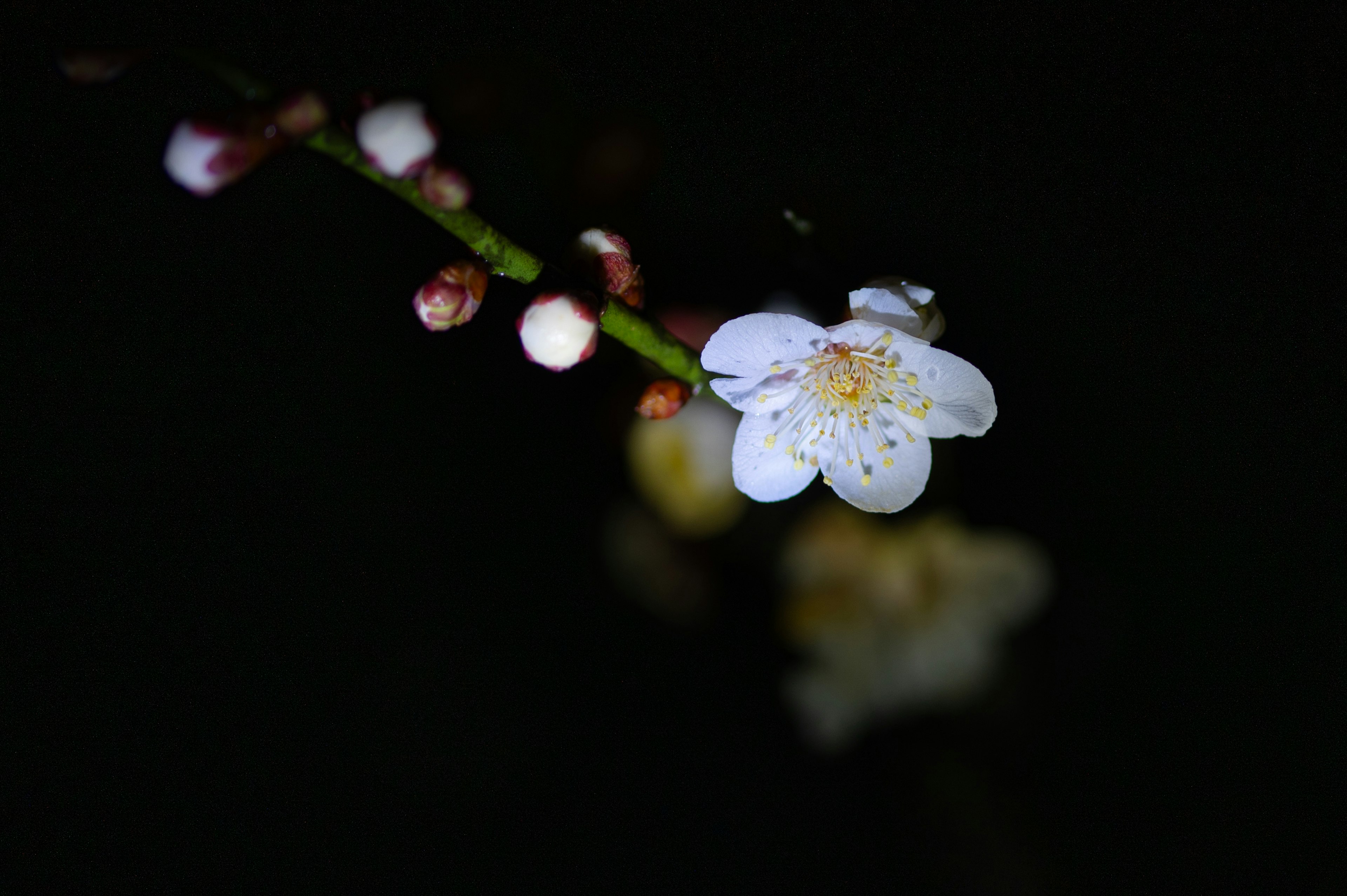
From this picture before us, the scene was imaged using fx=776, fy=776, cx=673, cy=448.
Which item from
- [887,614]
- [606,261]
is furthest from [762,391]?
[887,614]

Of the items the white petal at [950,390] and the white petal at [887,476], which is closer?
the white petal at [950,390]

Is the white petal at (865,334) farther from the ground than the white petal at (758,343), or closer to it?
farther from the ground

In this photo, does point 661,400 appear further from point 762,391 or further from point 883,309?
point 883,309

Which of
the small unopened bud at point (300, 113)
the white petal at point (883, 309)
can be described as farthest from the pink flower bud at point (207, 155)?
the white petal at point (883, 309)

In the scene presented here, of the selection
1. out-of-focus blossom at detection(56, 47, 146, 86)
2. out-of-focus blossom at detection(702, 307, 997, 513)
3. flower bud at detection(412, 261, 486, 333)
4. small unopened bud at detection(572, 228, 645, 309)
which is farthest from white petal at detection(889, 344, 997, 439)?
out-of-focus blossom at detection(56, 47, 146, 86)

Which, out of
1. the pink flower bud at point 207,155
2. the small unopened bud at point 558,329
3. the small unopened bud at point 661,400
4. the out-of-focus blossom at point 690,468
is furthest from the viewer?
the out-of-focus blossom at point 690,468

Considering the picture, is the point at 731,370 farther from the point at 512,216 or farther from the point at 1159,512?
the point at 1159,512

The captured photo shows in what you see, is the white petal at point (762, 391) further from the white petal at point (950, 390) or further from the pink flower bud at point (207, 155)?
the pink flower bud at point (207, 155)
